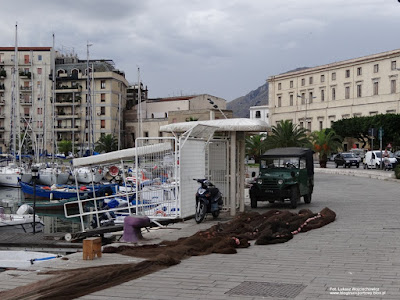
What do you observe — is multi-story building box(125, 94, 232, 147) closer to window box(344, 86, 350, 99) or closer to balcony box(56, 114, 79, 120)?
balcony box(56, 114, 79, 120)

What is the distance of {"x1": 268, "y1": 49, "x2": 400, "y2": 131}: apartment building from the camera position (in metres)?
86.3

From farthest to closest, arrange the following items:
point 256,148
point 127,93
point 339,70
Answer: point 127,93 → point 339,70 → point 256,148

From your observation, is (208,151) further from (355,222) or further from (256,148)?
(256,148)

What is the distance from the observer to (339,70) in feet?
313

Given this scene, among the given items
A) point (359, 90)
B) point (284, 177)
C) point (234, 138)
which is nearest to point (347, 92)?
point (359, 90)

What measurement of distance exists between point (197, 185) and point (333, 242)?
526 centimetres

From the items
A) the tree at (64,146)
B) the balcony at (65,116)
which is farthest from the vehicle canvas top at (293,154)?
the balcony at (65,116)

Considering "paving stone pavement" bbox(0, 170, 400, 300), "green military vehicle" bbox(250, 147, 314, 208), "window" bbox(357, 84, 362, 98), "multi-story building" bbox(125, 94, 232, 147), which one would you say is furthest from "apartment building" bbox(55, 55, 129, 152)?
"paving stone pavement" bbox(0, 170, 400, 300)

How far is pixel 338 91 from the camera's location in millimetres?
95812

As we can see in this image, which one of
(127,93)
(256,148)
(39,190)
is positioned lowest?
(39,190)

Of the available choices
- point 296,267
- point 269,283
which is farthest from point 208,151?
point 269,283

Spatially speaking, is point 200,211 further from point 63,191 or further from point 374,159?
point 374,159

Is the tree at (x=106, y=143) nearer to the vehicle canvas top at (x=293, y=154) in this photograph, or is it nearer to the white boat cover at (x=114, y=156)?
the vehicle canvas top at (x=293, y=154)

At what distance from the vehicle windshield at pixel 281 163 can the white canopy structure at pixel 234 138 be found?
9.00ft
